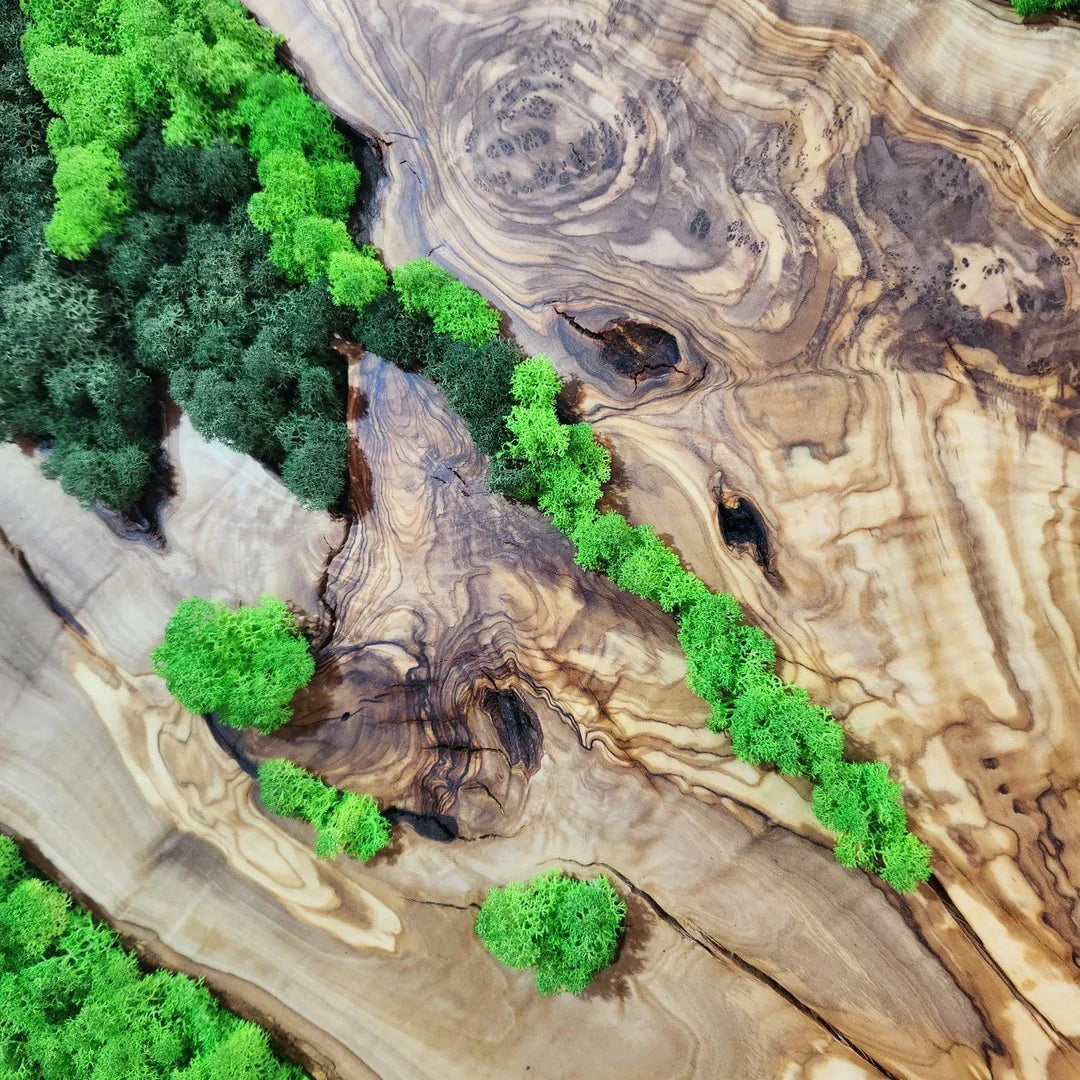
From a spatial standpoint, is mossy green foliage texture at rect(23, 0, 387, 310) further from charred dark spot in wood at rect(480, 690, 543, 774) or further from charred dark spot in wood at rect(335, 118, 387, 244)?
charred dark spot in wood at rect(480, 690, 543, 774)

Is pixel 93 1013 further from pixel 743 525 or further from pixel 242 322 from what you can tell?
pixel 743 525

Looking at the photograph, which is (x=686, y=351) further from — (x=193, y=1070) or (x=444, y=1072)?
(x=193, y=1070)

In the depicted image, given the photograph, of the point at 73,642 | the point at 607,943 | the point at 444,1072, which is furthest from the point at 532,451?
the point at 444,1072

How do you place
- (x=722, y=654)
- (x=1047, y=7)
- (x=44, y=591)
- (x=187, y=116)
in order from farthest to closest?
1. (x=44, y=591)
2. (x=187, y=116)
3. (x=722, y=654)
4. (x=1047, y=7)

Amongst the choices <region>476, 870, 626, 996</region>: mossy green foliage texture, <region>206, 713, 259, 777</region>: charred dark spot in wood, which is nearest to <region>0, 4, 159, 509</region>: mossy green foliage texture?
<region>206, 713, 259, 777</region>: charred dark spot in wood

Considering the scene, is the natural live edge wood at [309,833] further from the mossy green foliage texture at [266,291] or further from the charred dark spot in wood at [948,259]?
the charred dark spot in wood at [948,259]

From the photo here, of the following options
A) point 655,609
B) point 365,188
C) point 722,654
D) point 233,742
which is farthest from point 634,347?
point 233,742
